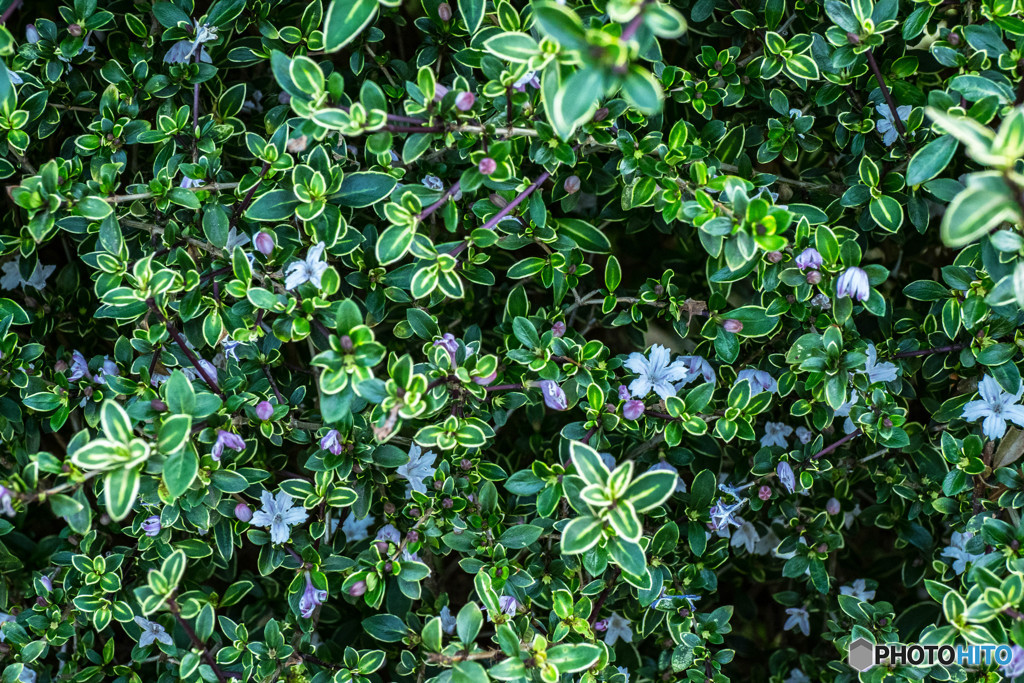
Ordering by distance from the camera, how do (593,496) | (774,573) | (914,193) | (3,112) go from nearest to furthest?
(593,496)
(3,112)
(914,193)
(774,573)

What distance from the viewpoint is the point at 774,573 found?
108 inches

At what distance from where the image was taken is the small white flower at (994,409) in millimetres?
1923

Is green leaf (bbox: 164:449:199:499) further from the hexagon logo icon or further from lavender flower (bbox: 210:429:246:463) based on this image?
the hexagon logo icon

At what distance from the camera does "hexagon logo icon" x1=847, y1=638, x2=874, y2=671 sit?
211cm

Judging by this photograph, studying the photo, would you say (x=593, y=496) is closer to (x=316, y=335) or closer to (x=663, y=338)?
(x=316, y=335)

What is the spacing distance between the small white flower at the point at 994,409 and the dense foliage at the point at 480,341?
0.01m

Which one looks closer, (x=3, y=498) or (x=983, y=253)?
(x=3, y=498)

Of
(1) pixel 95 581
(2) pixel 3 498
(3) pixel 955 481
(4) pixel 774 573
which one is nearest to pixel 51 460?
(2) pixel 3 498

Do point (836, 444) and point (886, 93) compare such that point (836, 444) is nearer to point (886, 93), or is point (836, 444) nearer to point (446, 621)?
point (886, 93)

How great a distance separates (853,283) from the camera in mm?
1771

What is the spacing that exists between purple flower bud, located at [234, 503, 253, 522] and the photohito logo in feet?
5.30

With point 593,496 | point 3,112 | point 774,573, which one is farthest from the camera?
point 774,573

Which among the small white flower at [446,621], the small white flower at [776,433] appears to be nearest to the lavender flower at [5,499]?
the small white flower at [446,621]

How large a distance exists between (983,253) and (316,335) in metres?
1.62
